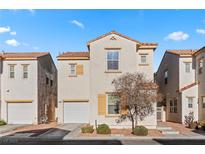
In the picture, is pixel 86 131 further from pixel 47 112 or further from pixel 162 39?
pixel 47 112

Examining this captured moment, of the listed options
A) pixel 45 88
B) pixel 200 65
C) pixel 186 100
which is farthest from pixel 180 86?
pixel 45 88

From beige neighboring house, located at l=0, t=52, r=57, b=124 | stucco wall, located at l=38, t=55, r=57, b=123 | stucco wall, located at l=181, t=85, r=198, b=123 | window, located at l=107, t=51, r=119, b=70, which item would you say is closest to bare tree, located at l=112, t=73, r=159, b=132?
window, located at l=107, t=51, r=119, b=70

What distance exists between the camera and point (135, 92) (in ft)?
57.0

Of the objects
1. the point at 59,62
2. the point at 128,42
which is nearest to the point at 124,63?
the point at 128,42

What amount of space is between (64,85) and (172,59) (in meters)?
10.3

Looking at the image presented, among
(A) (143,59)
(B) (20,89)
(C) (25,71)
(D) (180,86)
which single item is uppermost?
(A) (143,59)

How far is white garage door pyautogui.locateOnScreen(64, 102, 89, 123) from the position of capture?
82.1ft

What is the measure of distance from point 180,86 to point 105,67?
829 centimetres

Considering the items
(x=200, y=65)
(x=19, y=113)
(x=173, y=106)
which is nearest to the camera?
(x=200, y=65)

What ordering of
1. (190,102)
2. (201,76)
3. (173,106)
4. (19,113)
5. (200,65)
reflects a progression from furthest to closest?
(173,106)
(19,113)
(190,102)
(200,65)
(201,76)

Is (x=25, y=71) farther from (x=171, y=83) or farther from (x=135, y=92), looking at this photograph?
(x=171, y=83)

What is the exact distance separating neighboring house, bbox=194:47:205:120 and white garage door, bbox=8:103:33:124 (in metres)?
14.3

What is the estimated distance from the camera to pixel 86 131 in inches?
691

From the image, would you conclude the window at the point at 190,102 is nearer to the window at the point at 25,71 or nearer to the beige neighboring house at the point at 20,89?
the beige neighboring house at the point at 20,89
